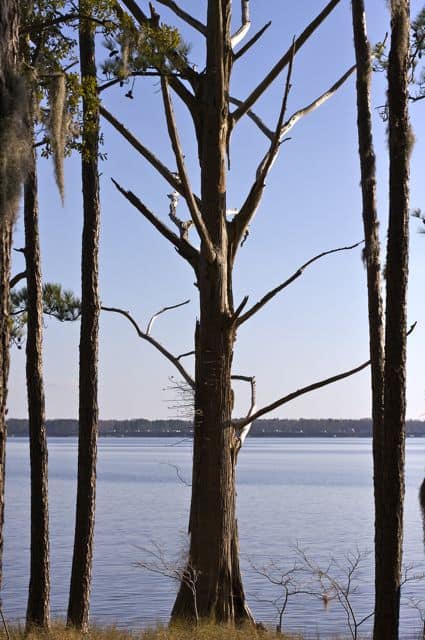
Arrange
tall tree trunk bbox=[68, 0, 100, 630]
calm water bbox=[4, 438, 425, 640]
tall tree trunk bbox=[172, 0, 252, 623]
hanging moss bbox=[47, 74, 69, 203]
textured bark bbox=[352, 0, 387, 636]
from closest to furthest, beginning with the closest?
hanging moss bbox=[47, 74, 69, 203]
tall tree trunk bbox=[172, 0, 252, 623]
tall tree trunk bbox=[68, 0, 100, 630]
textured bark bbox=[352, 0, 387, 636]
calm water bbox=[4, 438, 425, 640]

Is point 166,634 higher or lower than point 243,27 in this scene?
lower

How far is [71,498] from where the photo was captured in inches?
2066

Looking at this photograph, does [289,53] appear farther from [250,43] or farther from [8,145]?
[8,145]

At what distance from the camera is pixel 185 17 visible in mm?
11602

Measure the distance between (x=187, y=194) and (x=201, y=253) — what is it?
2.89ft

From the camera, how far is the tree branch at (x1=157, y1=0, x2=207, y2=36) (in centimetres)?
1148

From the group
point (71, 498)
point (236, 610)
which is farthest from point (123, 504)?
point (236, 610)

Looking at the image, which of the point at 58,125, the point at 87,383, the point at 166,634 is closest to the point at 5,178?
the point at 58,125

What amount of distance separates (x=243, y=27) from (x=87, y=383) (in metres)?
4.47

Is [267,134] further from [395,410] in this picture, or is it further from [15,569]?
[15,569]

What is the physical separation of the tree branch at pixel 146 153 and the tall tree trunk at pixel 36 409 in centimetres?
111

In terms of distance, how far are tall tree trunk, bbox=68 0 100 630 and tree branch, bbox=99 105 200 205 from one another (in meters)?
0.35

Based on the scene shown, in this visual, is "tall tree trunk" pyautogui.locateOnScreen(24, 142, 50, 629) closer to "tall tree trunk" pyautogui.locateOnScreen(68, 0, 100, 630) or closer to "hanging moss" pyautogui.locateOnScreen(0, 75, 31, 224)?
"tall tree trunk" pyautogui.locateOnScreen(68, 0, 100, 630)

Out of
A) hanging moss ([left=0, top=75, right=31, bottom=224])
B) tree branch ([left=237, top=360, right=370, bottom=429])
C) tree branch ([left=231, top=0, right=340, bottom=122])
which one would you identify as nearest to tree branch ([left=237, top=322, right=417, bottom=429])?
tree branch ([left=237, top=360, right=370, bottom=429])
